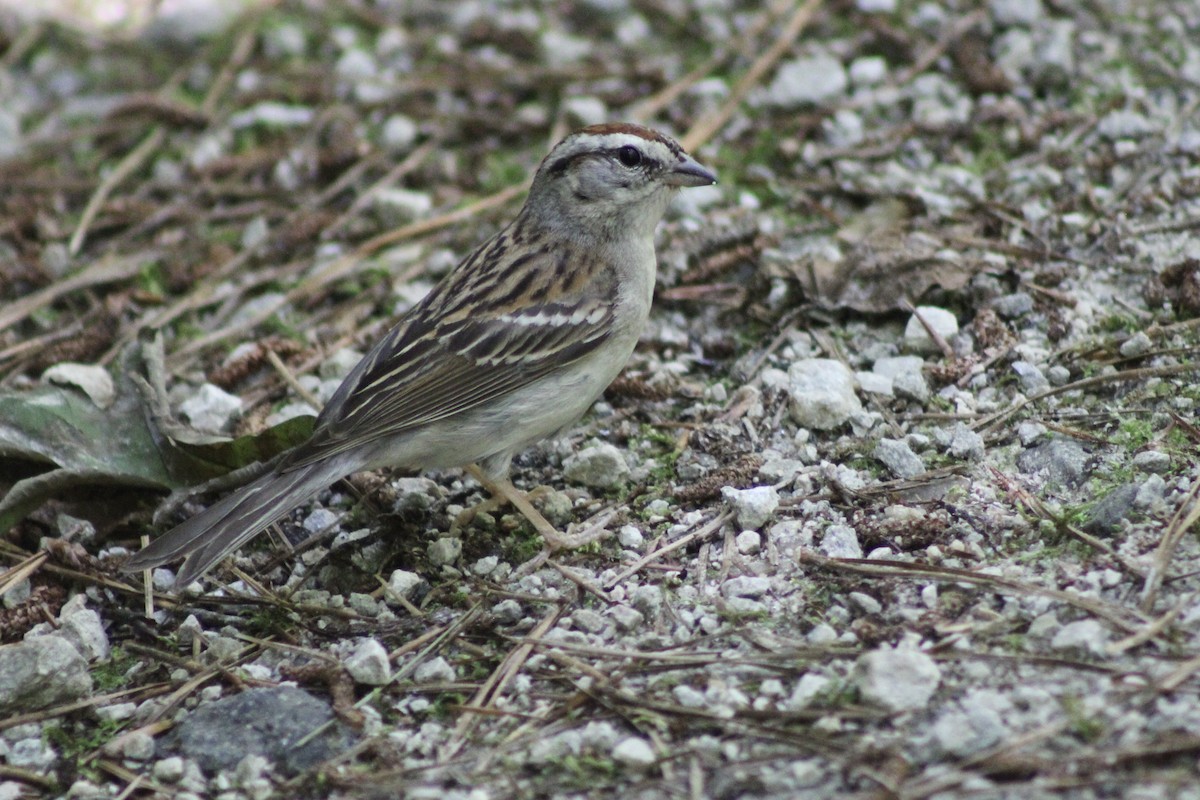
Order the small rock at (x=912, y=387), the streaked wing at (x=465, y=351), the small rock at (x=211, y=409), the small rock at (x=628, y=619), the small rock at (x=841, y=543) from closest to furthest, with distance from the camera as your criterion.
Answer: the small rock at (x=628, y=619) → the small rock at (x=841, y=543) → the streaked wing at (x=465, y=351) → the small rock at (x=912, y=387) → the small rock at (x=211, y=409)

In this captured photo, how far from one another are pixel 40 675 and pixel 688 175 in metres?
2.92

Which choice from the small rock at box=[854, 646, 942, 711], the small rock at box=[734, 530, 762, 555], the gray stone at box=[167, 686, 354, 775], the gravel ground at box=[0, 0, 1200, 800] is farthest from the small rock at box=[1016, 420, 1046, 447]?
the gray stone at box=[167, 686, 354, 775]

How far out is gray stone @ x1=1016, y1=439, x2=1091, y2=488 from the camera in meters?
4.07

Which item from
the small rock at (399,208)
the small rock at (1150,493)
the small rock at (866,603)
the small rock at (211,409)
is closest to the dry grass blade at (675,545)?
the small rock at (866,603)

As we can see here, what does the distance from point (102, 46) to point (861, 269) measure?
17.6 feet

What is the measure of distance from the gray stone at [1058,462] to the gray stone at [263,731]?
2.33 metres

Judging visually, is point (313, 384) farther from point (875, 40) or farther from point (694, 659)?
point (875, 40)

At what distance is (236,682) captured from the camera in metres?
3.76

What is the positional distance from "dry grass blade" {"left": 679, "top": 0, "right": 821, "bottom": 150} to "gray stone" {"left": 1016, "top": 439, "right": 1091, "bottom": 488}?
2961 millimetres

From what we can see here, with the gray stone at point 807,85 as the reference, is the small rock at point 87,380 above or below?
below

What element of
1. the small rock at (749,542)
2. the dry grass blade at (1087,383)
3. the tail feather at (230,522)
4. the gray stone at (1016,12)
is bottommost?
the small rock at (749,542)

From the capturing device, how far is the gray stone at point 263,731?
3.41 m

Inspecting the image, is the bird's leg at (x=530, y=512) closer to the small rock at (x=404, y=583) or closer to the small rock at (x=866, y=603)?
the small rock at (x=404, y=583)

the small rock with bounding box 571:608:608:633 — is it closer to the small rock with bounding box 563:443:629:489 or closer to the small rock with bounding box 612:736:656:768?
the small rock with bounding box 612:736:656:768
